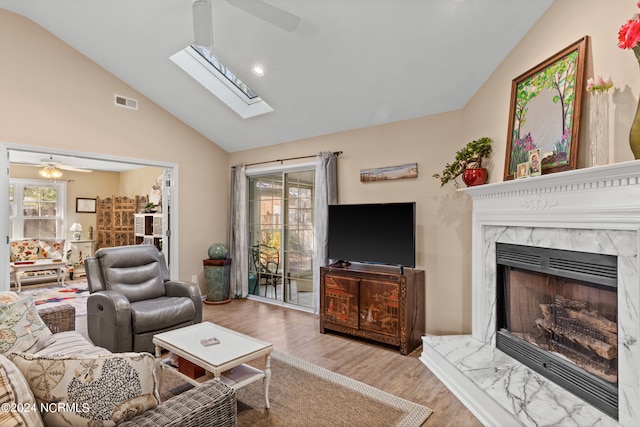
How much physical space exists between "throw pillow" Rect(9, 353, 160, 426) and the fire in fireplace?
7.99 feet

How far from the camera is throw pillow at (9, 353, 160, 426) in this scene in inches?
42.1

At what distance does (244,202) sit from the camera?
5.50 meters

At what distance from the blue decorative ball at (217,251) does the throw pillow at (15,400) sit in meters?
4.26

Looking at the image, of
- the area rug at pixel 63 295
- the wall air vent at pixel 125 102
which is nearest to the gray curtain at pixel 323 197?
the wall air vent at pixel 125 102

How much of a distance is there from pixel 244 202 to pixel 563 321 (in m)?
4.40

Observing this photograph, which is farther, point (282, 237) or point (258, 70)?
point (282, 237)

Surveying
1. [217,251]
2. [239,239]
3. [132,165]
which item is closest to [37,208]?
[132,165]

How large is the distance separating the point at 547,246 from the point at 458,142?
149cm

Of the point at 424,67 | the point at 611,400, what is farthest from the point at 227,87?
the point at 611,400

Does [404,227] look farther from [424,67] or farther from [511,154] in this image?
[424,67]

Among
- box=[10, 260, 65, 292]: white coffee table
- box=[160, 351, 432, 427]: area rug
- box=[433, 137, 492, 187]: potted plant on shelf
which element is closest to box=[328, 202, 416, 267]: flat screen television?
box=[433, 137, 492, 187]: potted plant on shelf

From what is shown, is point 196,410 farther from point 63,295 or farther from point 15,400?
point 63,295

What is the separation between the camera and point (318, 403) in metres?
2.41

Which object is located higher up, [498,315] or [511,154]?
[511,154]
